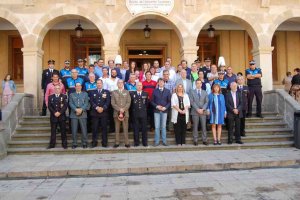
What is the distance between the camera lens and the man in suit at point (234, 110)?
1041cm

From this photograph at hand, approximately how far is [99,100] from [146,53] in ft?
25.1

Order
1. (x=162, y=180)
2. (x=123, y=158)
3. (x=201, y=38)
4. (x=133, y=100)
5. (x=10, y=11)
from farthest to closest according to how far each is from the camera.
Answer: (x=201, y=38) → (x=10, y=11) → (x=133, y=100) → (x=123, y=158) → (x=162, y=180)

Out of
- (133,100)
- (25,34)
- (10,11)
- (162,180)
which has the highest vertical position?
(10,11)

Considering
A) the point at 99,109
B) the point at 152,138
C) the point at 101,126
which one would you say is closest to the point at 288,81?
the point at 152,138

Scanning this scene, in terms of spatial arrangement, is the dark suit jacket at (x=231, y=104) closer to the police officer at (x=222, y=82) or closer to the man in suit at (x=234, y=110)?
the man in suit at (x=234, y=110)

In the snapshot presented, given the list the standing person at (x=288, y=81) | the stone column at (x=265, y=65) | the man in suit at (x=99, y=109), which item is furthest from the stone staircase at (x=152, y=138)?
the standing person at (x=288, y=81)

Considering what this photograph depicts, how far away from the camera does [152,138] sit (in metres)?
10.8

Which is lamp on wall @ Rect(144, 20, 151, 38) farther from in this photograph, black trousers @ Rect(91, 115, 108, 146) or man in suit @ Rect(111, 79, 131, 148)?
black trousers @ Rect(91, 115, 108, 146)

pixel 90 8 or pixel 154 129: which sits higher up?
pixel 90 8

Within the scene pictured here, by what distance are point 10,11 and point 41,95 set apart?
3.29m

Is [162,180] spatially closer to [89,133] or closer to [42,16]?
[89,133]

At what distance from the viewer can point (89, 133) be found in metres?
11.1

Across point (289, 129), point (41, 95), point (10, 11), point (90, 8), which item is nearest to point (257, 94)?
point (289, 129)

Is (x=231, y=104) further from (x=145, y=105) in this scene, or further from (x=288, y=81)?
(x=288, y=81)
